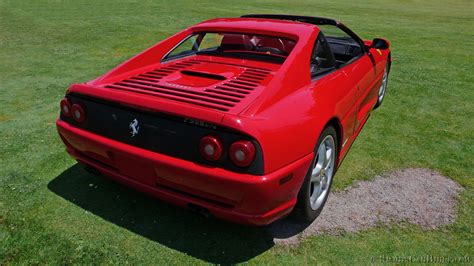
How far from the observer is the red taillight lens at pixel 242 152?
2.24m

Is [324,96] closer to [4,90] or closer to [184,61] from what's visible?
[184,61]

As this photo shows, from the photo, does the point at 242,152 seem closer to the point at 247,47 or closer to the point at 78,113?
the point at 78,113

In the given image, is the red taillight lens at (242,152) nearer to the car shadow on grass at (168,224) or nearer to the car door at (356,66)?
the car shadow on grass at (168,224)

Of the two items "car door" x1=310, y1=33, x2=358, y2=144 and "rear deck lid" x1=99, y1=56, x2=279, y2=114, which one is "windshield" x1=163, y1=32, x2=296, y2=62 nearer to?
"rear deck lid" x1=99, y1=56, x2=279, y2=114

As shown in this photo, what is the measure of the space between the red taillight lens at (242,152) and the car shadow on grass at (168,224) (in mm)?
758

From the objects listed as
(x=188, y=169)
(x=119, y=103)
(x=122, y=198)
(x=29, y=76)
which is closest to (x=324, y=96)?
(x=188, y=169)

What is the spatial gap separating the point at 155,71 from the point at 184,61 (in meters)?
0.36

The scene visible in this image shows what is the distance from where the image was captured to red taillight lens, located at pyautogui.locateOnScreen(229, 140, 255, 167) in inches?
88.2

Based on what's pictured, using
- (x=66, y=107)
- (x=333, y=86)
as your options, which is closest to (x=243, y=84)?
(x=333, y=86)

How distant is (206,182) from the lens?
234cm

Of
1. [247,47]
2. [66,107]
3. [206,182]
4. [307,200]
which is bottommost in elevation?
[307,200]

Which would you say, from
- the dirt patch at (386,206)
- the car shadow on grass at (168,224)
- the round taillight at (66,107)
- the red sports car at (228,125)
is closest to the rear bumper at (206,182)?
the red sports car at (228,125)

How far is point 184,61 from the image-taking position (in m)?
3.52

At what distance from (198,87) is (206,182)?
0.77 meters
